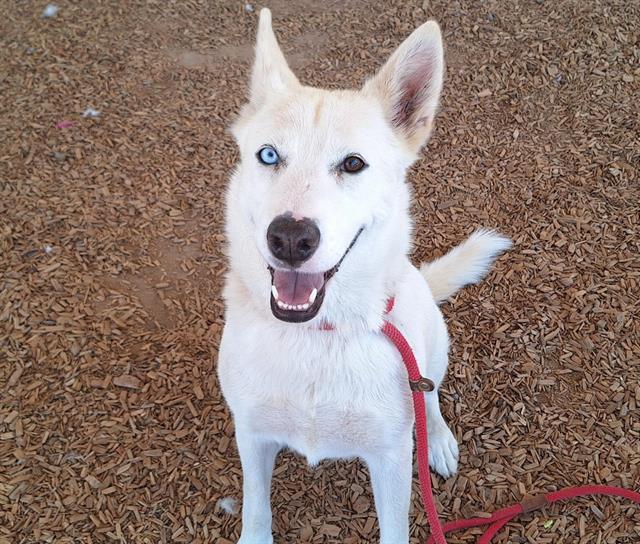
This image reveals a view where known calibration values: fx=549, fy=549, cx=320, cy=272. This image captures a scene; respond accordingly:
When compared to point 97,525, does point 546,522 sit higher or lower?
higher

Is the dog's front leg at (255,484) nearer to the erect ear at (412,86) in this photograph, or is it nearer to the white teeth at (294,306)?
the white teeth at (294,306)

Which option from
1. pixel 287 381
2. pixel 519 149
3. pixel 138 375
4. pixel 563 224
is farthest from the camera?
pixel 519 149

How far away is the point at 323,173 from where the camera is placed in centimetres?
183

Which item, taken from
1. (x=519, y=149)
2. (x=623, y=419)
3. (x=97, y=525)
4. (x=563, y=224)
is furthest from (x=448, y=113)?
(x=97, y=525)

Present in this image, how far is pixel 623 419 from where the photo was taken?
9.44ft

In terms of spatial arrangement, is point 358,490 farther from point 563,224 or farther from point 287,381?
point 563,224

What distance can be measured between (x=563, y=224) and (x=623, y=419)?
134cm

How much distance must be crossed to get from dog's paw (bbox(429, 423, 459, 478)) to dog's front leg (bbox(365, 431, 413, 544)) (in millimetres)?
508

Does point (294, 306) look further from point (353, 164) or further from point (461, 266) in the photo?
point (461, 266)

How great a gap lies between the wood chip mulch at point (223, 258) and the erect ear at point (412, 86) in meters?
1.51

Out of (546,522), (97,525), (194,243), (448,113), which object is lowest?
(97,525)

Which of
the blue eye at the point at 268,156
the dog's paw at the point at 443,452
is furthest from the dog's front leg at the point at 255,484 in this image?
the blue eye at the point at 268,156

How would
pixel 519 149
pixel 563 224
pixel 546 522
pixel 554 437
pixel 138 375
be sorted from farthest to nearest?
pixel 519 149 → pixel 563 224 → pixel 138 375 → pixel 554 437 → pixel 546 522

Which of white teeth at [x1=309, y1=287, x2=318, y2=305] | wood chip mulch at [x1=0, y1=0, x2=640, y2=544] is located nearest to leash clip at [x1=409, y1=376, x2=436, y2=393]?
white teeth at [x1=309, y1=287, x2=318, y2=305]
